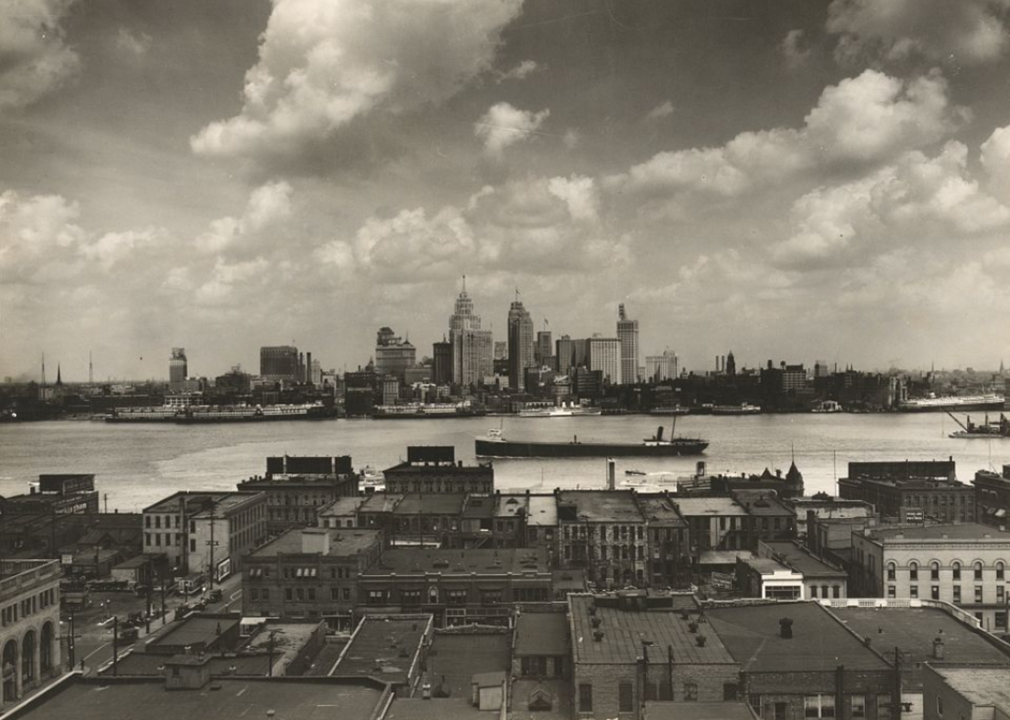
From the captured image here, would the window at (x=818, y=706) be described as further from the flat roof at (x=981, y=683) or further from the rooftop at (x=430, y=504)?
the rooftop at (x=430, y=504)

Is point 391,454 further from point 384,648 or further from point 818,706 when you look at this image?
point 818,706

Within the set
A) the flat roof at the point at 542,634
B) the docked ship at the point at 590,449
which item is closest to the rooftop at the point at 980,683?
the flat roof at the point at 542,634

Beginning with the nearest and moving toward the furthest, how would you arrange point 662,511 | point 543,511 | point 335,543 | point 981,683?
point 981,683
point 335,543
point 662,511
point 543,511

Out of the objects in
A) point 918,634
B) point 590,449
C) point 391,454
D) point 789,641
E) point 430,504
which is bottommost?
point 391,454

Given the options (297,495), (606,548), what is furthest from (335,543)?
(297,495)

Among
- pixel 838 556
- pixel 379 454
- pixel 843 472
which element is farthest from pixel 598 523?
pixel 379 454

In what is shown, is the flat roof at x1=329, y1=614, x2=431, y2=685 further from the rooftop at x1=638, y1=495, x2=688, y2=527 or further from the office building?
the rooftop at x1=638, y1=495, x2=688, y2=527
